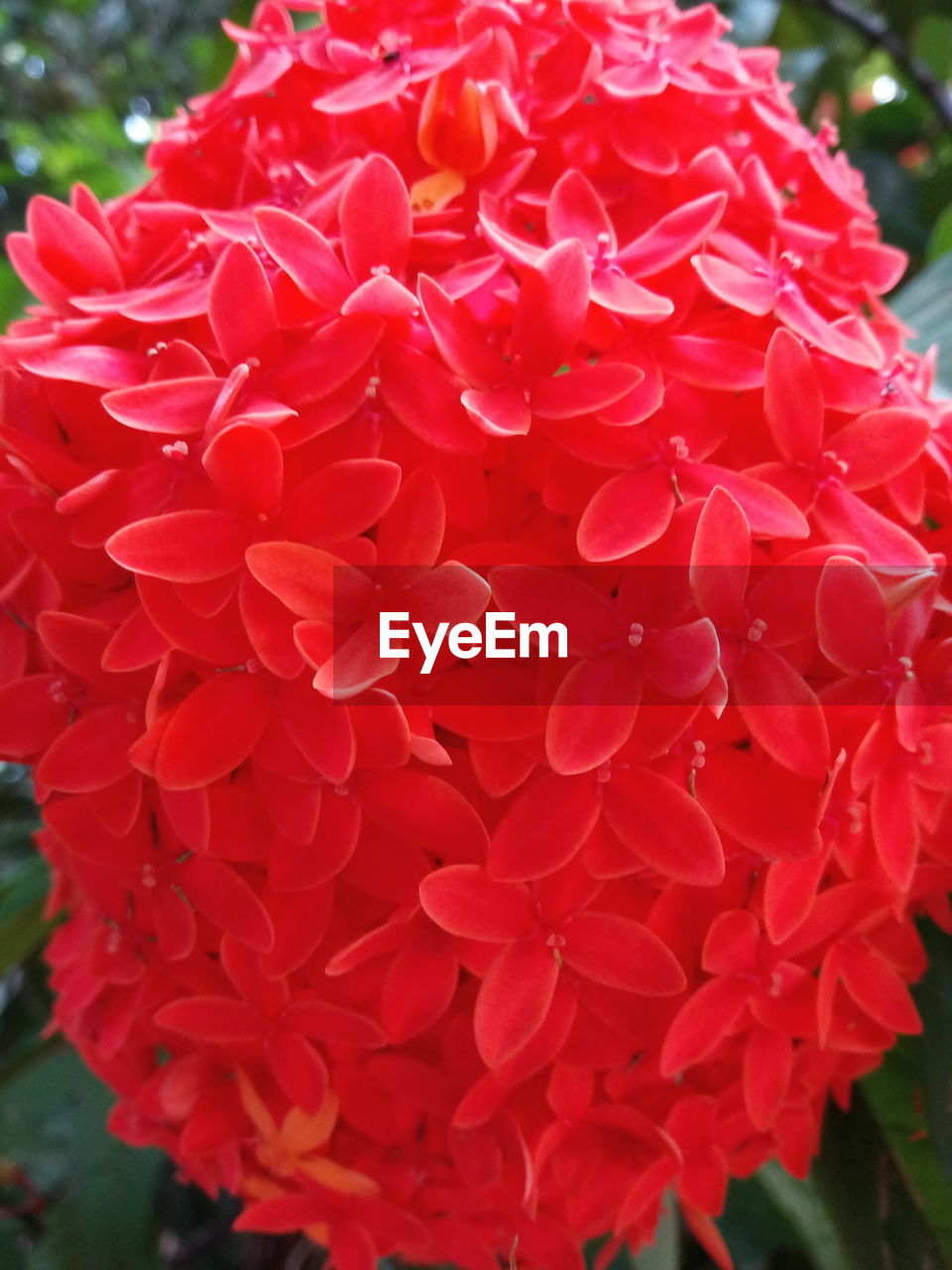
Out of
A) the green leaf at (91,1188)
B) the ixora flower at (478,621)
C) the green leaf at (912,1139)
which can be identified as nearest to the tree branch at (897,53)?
the ixora flower at (478,621)

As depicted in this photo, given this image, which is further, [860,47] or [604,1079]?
[860,47]

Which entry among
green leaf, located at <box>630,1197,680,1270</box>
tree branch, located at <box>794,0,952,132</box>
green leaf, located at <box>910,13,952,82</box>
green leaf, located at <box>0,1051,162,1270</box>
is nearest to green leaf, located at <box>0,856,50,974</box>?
green leaf, located at <box>0,1051,162,1270</box>

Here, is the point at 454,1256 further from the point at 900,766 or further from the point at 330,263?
the point at 330,263

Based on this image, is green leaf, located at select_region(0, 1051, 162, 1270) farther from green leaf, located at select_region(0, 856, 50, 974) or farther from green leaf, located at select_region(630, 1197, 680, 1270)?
green leaf, located at select_region(630, 1197, 680, 1270)

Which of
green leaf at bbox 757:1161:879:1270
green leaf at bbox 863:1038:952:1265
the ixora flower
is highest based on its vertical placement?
the ixora flower

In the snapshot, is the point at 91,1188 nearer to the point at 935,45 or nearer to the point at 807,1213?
the point at 807,1213

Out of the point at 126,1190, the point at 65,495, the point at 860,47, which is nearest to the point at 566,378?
the point at 65,495

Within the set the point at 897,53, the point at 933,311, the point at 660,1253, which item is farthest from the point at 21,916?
the point at 897,53

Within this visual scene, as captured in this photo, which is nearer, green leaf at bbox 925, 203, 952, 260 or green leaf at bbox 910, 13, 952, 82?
green leaf at bbox 925, 203, 952, 260
